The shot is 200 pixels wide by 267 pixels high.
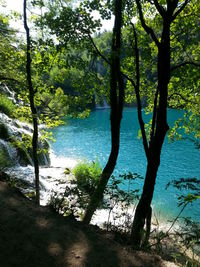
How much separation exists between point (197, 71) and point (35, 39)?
4944 millimetres

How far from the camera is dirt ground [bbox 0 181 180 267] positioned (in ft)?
9.25

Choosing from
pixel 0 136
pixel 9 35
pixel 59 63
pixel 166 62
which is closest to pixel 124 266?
pixel 166 62

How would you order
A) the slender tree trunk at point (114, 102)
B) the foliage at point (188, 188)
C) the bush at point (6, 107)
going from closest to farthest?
1. the foliage at point (188, 188)
2. the slender tree trunk at point (114, 102)
3. the bush at point (6, 107)

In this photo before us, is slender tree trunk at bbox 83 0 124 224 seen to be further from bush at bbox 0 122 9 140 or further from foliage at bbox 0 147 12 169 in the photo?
bush at bbox 0 122 9 140

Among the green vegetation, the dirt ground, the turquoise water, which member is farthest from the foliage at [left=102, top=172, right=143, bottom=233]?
the turquoise water

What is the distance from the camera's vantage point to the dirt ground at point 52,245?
2818mm

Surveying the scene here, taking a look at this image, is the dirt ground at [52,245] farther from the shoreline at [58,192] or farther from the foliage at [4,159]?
the foliage at [4,159]

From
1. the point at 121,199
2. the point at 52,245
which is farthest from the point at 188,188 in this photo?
the point at 52,245

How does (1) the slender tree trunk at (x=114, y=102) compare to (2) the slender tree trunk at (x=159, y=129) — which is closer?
(2) the slender tree trunk at (x=159, y=129)

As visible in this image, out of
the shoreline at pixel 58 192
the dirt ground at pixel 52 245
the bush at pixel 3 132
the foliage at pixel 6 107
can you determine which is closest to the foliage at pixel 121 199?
the dirt ground at pixel 52 245

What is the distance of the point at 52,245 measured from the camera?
123 inches

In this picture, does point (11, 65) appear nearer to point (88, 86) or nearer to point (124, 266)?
point (88, 86)

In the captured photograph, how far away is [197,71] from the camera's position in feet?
18.1

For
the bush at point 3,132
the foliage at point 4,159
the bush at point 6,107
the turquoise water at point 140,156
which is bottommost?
the turquoise water at point 140,156
